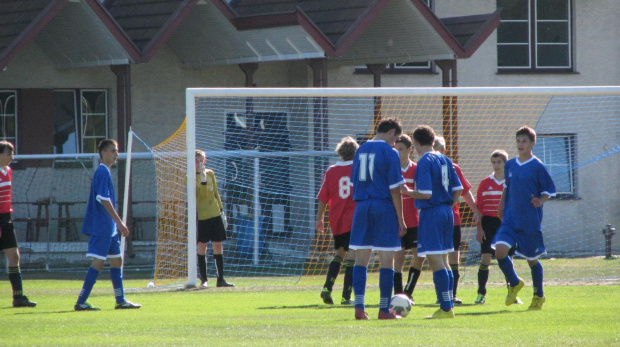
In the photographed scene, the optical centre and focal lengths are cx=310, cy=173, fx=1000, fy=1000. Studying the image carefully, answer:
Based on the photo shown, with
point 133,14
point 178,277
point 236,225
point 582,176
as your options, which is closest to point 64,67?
point 133,14

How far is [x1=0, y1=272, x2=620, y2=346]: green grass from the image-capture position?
8.03 metres


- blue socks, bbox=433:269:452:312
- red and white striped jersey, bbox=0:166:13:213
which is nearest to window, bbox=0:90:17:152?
red and white striped jersey, bbox=0:166:13:213

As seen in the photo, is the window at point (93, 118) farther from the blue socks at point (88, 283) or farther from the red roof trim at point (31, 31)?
the blue socks at point (88, 283)

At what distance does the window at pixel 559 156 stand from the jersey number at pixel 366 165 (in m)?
14.1

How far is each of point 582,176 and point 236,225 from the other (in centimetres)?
940

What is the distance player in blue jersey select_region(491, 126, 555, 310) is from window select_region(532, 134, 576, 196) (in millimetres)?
12604

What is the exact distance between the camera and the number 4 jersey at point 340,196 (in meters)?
11.6

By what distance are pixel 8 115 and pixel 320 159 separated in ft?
21.3

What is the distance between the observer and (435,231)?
31.9 ft

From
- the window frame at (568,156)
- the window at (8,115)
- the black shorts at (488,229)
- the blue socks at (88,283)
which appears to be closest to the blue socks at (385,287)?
the black shorts at (488,229)

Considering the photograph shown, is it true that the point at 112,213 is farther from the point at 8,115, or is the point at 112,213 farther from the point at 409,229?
the point at 8,115

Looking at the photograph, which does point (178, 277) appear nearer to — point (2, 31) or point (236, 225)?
point (236, 225)

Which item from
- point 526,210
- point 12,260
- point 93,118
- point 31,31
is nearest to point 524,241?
point 526,210

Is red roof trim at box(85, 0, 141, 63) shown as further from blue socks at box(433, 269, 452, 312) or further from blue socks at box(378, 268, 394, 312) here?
blue socks at box(433, 269, 452, 312)
